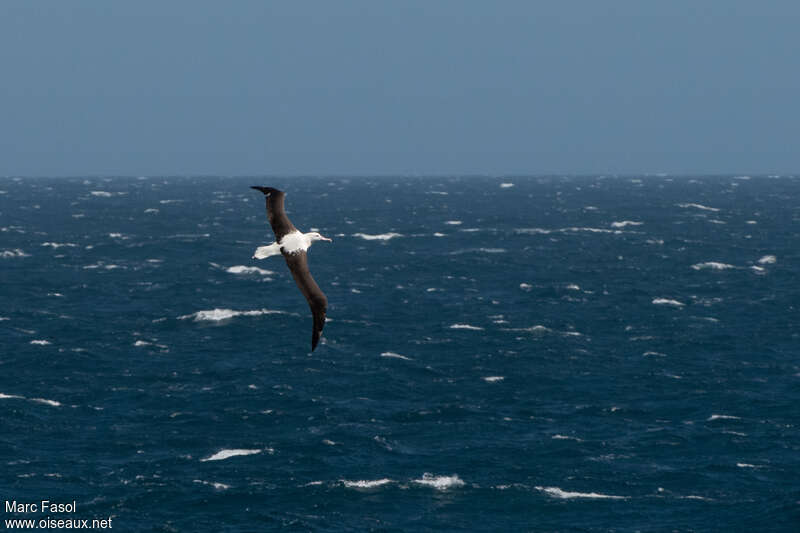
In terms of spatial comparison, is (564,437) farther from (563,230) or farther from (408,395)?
(563,230)

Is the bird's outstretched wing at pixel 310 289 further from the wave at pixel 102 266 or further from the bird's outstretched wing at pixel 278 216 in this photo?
the wave at pixel 102 266

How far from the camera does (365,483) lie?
49.7 m

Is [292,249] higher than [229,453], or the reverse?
[292,249]

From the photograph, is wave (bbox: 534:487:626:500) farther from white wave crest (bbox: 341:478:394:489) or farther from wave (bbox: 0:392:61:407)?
wave (bbox: 0:392:61:407)

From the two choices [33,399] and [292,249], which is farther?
[33,399]

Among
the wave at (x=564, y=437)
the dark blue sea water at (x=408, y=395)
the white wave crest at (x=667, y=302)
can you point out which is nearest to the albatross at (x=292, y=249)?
the dark blue sea water at (x=408, y=395)

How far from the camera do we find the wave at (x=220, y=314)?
85938mm

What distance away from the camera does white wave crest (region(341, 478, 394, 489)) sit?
162ft

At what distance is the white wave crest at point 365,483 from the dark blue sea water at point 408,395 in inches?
5.3

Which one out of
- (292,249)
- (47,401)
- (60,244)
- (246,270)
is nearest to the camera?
(292,249)

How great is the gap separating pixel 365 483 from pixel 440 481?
11.0 ft

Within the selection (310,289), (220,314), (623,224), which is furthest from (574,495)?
(623,224)

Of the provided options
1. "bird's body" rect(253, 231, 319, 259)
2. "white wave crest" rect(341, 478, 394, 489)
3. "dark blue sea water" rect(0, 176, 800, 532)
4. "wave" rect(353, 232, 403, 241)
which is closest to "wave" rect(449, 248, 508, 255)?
"dark blue sea water" rect(0, 176, 800, 532)

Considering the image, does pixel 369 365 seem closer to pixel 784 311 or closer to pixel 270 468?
pixel 270 468
